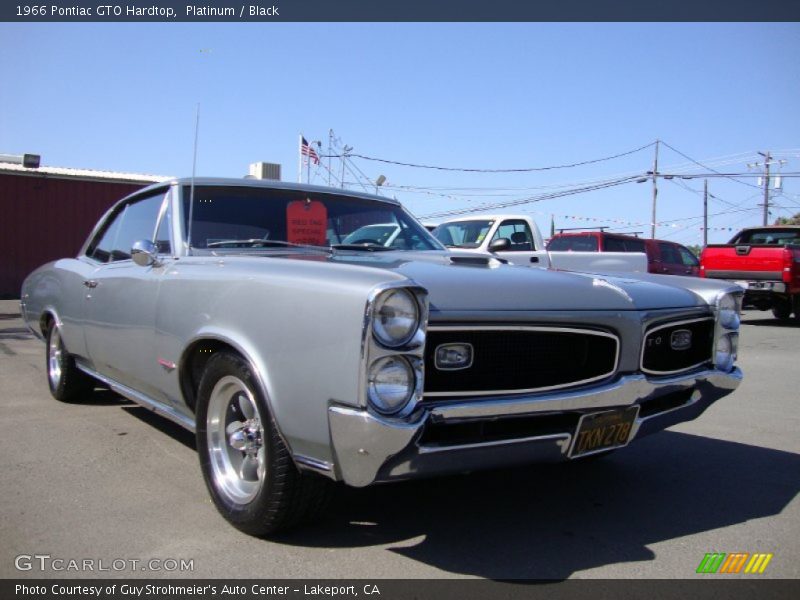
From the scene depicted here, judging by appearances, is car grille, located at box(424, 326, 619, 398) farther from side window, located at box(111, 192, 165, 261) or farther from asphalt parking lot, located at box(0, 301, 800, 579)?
side window, located at box(111, 192, 165, 261)

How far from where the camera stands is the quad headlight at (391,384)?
7.27ft

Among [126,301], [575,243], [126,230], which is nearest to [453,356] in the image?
[126,301]

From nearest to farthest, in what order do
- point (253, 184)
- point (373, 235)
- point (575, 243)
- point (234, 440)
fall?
point (234, 440) → point (253, 184) → point (373, 235) → point (575, 243)

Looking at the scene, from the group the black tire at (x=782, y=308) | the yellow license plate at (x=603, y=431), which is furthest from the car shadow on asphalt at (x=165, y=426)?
the black tire at (x=782, y=308)

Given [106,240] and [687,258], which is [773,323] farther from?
[106,240]

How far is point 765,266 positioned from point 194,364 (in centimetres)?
1344

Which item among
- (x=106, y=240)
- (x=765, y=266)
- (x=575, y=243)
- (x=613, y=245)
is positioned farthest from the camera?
(x=613, y=245)

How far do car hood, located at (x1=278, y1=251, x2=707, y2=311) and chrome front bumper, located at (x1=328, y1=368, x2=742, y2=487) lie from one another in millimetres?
343

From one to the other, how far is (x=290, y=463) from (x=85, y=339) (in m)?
2.56

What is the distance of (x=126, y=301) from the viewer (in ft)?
12.3

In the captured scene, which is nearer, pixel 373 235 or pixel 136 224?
pixel 373 235
